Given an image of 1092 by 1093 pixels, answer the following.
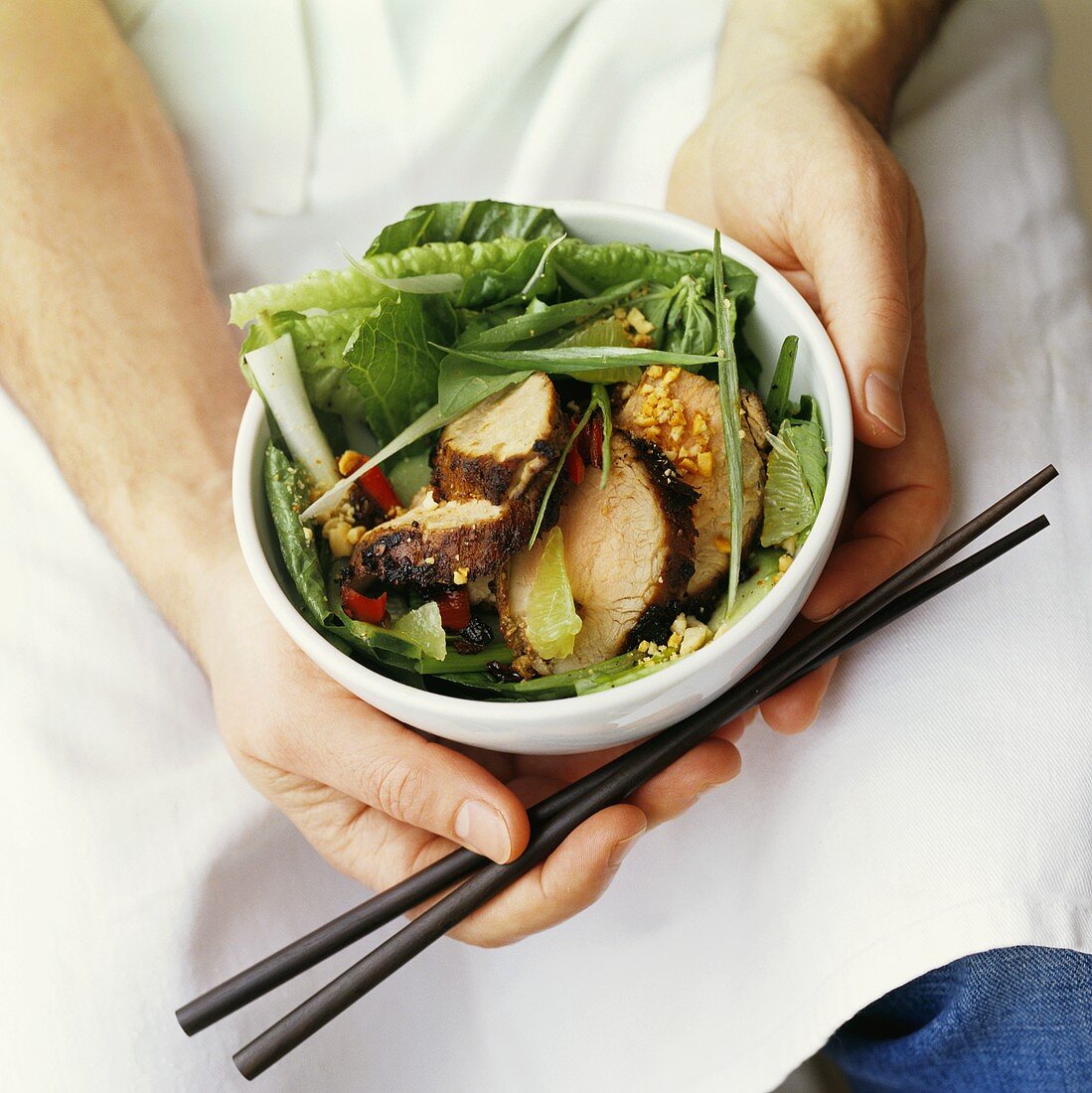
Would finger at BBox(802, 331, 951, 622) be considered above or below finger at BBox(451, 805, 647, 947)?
above

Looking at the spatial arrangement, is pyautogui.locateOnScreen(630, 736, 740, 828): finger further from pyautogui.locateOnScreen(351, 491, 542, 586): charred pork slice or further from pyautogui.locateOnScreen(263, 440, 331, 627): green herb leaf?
pyautogui.locateOnScreen(263, 440, 331, 627): green herb leaf

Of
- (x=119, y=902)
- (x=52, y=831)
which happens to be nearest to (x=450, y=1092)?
(x=119, y=902)

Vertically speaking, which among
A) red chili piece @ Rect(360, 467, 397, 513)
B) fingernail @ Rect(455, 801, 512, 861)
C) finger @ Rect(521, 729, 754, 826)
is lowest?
finger @ Rect(521, 729, 754, 826)

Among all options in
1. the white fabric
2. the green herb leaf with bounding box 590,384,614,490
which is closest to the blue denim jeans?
the white fabric

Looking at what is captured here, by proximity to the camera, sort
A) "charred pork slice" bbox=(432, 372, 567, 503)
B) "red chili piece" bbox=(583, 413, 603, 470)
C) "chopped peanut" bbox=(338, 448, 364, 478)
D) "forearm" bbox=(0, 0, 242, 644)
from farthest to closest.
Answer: "forearm" bbox=(0, 0, 242, 644) < "chopped peanut" bbox=(338, 448, 364, 478) < "red chili piece" bbox=(583, 413, 603, 470) < "charred pork slice" bbox=(432, 372, 567, 503)

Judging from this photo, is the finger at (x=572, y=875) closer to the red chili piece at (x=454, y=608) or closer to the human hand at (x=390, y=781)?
the human hand at (x=390, y=781)

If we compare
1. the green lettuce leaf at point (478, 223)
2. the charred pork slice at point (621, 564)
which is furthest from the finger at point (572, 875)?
the green lettuce leaf at point (478, 223)

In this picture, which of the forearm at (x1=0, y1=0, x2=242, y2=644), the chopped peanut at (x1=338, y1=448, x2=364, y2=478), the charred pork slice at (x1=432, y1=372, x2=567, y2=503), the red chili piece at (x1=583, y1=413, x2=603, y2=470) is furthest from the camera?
the forearm at (x1=0, y1=0, x2=242, y2=644)
